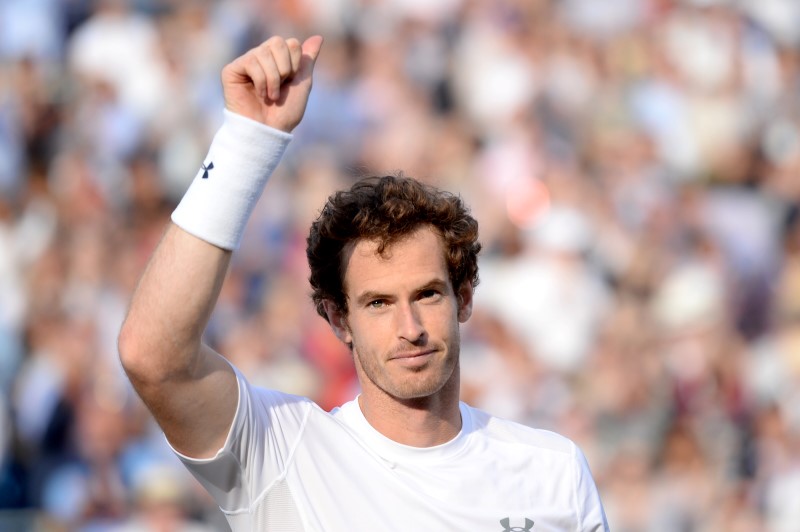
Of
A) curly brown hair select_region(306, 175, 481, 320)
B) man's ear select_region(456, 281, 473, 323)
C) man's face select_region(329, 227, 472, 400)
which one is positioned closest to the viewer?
man's face select_region(329, 227, 472, 400)

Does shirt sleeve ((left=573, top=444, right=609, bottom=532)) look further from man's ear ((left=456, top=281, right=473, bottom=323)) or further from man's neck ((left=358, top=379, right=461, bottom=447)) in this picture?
man's ear ((left=456, top=281, right=473, bottom=323))

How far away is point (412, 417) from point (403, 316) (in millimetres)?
294

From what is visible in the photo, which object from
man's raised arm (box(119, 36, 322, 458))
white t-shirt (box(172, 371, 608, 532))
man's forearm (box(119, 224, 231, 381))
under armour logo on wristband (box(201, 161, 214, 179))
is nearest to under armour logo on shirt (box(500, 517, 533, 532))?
white t-shirt (box(172, 371, 608, 532))

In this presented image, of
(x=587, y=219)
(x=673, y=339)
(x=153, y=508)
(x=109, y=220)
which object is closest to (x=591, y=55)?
(x=587, y=219)

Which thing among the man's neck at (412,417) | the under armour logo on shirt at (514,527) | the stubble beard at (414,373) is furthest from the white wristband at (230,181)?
the under armour logo on shirt at (514,527)

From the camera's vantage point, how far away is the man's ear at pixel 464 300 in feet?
11.7

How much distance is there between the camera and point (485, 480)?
Result: 11.2 ft

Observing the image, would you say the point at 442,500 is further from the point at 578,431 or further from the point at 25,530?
the point at 578,431

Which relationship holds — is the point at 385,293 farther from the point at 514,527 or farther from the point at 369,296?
the point at 514,527

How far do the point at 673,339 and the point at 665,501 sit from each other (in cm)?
140

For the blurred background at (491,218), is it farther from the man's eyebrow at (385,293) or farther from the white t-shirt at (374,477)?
the man's eyebrow at (385,293)

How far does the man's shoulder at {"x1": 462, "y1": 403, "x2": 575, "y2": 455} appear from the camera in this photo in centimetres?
361

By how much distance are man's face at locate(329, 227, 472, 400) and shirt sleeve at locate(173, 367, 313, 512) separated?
0.25 metres

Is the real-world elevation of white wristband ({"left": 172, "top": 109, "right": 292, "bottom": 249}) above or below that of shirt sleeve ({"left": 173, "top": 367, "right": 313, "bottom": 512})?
above
